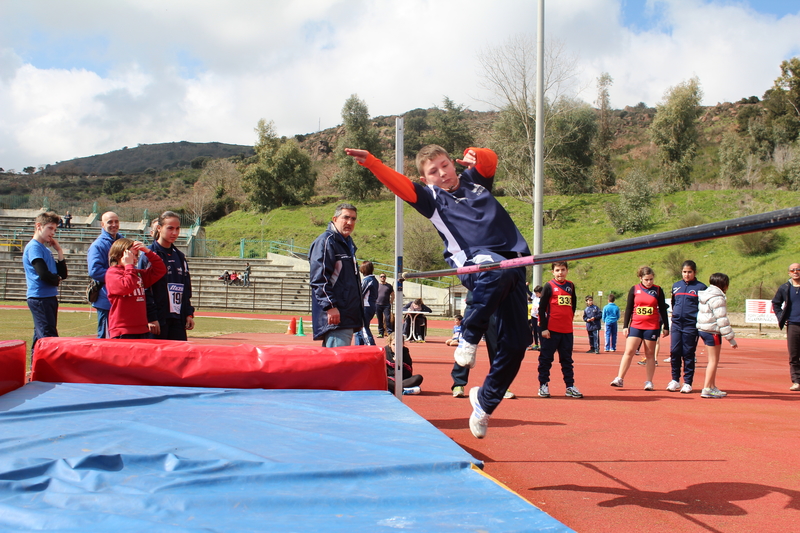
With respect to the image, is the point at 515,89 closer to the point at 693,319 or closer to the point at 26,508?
the point at 693,319

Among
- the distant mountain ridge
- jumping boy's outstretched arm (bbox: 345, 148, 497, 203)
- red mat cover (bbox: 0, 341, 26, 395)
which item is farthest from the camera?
the distant mountain ridge

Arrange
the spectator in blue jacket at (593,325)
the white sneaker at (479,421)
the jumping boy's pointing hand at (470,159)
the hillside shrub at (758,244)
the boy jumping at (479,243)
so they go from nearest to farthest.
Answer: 1. the boy jumping at (479,243)
2. the white sneaker at (479,421)
3. the jumping boy's pointing hand at (470,159)
4. the spectator in blue jacket at (593,325)
5. the hillside shrub at (758,244)

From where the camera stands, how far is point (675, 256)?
25.6 metres

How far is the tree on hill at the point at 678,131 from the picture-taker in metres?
45.9

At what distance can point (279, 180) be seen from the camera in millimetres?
47750

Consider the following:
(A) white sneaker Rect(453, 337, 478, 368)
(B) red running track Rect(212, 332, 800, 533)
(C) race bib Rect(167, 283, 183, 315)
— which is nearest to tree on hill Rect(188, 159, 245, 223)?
(C) race bib Rect(167, 283, 183, 315)

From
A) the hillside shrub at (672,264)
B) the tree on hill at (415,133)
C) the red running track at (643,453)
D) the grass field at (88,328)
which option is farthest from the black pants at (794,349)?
the tree on hill at (415,133)

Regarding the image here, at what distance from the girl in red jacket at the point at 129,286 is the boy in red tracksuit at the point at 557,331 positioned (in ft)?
14.3

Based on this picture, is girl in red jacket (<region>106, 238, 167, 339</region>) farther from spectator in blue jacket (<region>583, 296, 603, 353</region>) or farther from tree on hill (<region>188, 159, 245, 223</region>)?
tree on hill (<region>188, 159, 245, 223</region>)

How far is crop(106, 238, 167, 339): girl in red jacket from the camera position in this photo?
16.3 feet

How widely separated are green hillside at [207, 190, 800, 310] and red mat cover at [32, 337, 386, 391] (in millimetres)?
22002

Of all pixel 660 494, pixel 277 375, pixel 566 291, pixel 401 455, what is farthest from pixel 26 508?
pixel 566 291

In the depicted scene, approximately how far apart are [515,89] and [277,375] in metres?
19.1

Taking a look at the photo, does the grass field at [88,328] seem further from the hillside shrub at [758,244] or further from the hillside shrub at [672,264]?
the hillside shrub at [758,244]
